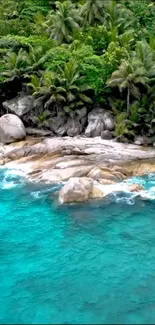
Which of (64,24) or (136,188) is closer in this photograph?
(136,188)

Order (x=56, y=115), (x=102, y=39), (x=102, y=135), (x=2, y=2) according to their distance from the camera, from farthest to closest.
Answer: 1. (x=2, y=2)
2. (x=102, y=39)
3. (x=56, y=115)
4. (x=102, y=135)

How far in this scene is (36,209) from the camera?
74.0ft

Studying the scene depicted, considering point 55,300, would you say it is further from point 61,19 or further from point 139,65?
point 61,19

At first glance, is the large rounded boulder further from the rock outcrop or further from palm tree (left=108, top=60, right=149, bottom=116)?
the rock outcrop

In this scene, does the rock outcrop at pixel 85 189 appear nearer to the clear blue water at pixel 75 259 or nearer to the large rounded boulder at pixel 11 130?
the clear blue water at pixel 75 259

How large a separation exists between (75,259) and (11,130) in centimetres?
1652

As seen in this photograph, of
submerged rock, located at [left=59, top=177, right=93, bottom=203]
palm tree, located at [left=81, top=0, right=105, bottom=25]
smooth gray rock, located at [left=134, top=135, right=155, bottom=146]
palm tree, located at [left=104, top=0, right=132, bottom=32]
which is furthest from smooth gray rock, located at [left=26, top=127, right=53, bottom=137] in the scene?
palm tree, located at [left=81, top=0, right=105, bottom=25]

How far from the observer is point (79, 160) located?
27.3m

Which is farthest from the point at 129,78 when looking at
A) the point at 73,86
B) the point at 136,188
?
the point at 136,188

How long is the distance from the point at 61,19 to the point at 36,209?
854 inches

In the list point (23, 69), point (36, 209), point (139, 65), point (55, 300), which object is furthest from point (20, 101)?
point (55, 300)

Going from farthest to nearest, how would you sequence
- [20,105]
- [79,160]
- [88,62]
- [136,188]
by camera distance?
1. [20,105]
2. [88,62]
3. [79,160]
4. [136,188]

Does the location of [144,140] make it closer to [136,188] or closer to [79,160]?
[79,160]

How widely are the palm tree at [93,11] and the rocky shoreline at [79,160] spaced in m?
15.2
